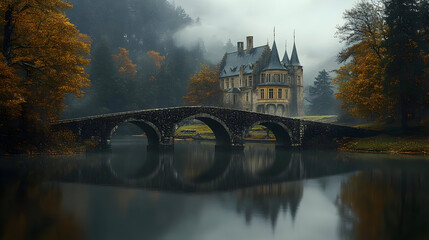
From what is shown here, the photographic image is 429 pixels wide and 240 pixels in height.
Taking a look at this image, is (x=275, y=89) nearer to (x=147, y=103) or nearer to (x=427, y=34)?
(x=147, y=103)

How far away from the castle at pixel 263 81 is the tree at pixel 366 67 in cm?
3205

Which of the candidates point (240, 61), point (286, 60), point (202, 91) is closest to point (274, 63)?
point (286, 60)

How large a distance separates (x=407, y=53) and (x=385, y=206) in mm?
28823

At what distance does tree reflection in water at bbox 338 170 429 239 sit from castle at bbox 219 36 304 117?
59796 millimetres

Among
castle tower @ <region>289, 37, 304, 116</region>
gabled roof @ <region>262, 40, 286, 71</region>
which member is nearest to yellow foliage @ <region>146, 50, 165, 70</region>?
gabled roof @ <region>262, 40, 286, 71</region>

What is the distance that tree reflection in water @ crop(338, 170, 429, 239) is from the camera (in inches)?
511

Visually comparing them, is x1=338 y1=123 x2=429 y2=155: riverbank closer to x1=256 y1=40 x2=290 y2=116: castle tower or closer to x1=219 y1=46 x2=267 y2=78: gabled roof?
x1=256 y1=40 x2=290 y2=116: castle tower

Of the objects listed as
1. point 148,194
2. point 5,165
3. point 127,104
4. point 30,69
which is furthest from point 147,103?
point 148,194

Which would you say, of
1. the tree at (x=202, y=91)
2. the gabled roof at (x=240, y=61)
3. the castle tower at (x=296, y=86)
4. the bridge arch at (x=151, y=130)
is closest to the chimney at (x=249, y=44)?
the gabled roof at (x=240, y=61)

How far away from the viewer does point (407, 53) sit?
40.7 m

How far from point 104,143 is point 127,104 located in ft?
139

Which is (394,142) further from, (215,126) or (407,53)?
(215,126)

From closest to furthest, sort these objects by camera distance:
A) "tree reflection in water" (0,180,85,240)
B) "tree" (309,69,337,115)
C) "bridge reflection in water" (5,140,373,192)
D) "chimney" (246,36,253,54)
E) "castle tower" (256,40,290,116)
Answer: "tree reflection in water" (0,180,85,240), "bridge reflection in water" (5,140,373,192), "castle tower" (256,40,290,116), "chimney" (246,36,253,54), "tree" (309,69,337,115)

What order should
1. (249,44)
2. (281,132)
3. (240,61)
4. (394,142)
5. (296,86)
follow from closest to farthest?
1. (394,142)
2. (281,132)
3. (296,86)
4. (249,44)
5. (240,61)
